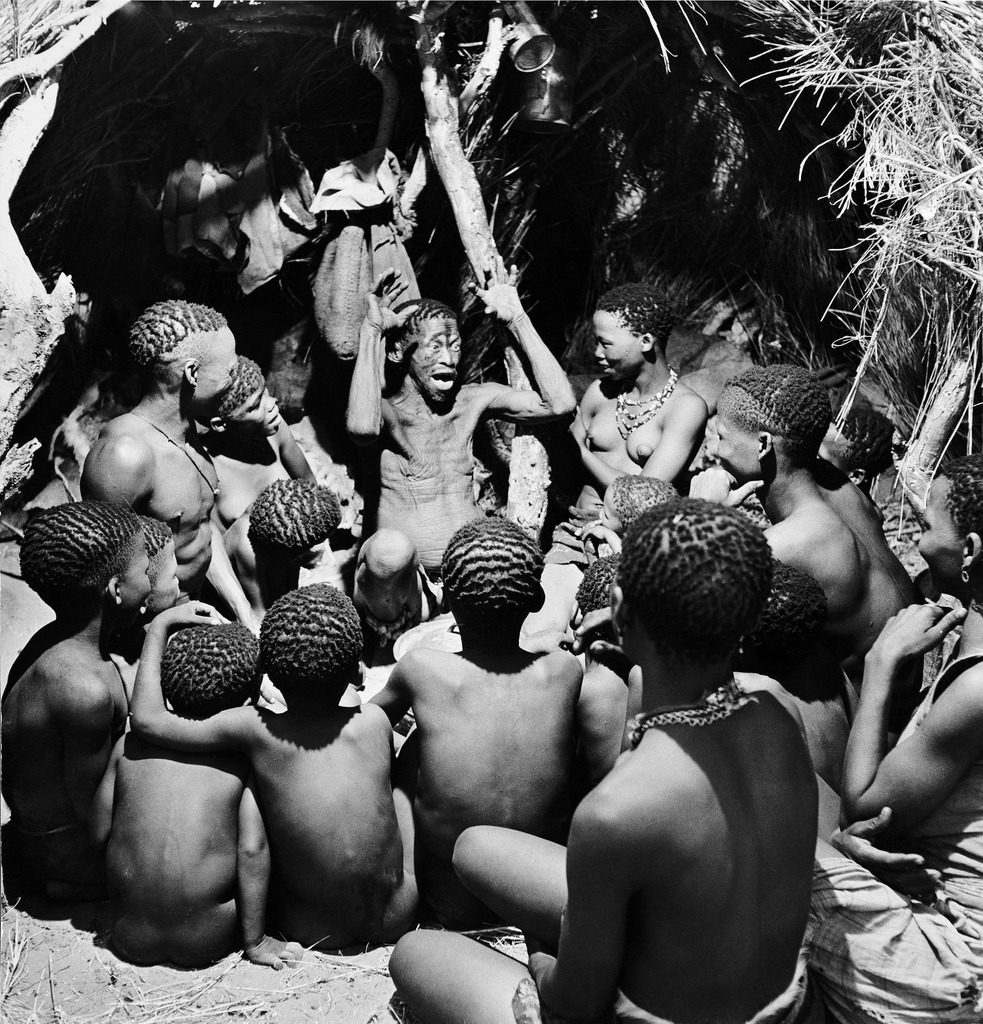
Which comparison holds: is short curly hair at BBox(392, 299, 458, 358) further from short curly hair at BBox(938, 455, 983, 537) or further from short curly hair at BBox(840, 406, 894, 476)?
short curly hair at BBox(938, 455, 983, 537)

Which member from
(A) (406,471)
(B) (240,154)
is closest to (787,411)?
(A) (406,471)

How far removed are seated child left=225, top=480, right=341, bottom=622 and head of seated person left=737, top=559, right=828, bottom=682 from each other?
160 cm

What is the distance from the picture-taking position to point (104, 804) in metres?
3.42

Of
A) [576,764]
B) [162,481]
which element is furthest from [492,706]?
[162,481]

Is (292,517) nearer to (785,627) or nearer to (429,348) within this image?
(429,348)

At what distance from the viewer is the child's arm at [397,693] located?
10.9 ft

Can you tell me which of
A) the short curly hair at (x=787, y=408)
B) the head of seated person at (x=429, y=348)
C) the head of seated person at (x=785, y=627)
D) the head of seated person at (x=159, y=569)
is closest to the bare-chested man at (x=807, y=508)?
the short curly hair at (x=787, y=408)

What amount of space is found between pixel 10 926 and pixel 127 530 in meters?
1.18

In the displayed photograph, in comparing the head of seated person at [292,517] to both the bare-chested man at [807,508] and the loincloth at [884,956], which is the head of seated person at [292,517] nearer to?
the bare-chested man at [807,508]

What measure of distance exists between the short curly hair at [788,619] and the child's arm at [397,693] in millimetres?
913

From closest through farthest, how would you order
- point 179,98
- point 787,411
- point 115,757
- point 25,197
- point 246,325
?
1. point 115,757
2. point 787,411
3. point 25,197
4. point 179,98
5. point 246,325

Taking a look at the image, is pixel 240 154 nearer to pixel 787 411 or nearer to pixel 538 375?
pixel 538 375

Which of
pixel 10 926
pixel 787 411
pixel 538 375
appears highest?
pixel 787 411

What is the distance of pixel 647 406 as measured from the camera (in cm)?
526
